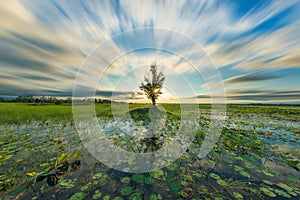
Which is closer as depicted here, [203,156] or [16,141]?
[203,156]

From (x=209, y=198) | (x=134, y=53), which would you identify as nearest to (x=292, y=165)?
(x=209, y=198)

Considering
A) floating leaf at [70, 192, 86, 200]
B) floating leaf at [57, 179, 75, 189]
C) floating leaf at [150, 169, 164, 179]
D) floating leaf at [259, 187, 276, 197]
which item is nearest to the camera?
floating leaf at [70, 192, 86, 200]

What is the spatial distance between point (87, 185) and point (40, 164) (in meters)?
1.54

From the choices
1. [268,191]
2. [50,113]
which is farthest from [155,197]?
[50,113]

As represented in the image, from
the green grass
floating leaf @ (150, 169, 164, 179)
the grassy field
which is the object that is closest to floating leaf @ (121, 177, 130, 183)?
the grassy field

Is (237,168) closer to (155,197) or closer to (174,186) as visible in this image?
(174,186)

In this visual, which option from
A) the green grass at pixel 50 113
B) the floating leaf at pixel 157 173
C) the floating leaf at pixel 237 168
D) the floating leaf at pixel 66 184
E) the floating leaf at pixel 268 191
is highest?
the green grass at pixel 50 113

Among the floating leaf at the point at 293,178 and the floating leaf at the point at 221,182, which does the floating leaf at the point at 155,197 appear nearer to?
the floating leaf at the point at 221,182

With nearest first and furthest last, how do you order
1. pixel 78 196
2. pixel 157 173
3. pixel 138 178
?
pixel 78 196 → pixel 138 178 → pixel 157 173

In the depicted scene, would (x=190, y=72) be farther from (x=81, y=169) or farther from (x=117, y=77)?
(x=81, y=169)

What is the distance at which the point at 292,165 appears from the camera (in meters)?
2.78

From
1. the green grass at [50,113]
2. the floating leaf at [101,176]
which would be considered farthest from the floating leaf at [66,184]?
the green grass at [50,113]

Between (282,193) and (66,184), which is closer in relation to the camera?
(282,193)

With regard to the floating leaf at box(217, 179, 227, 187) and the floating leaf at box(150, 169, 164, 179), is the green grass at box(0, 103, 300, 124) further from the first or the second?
the floating leaf at box(217, 179, 227, 187)
